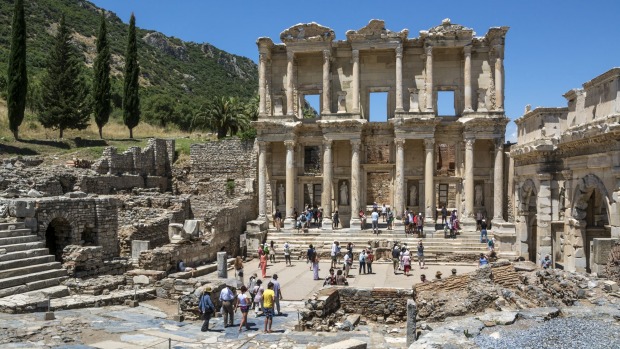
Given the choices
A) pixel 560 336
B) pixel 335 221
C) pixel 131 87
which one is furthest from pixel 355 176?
pixel 560 336

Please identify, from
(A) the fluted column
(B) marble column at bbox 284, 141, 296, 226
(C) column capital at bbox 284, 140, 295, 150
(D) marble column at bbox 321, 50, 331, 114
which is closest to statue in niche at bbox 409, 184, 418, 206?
(A) the fluted column

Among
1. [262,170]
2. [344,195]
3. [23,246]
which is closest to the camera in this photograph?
[23,246]

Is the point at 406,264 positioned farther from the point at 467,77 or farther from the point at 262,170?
the point at 467,77

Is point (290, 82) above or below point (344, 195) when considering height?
above

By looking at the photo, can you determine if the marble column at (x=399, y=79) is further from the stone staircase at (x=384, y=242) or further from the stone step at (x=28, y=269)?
the stone step at (x=28, y=269)

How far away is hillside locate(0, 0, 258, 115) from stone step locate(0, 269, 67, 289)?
1921 inches

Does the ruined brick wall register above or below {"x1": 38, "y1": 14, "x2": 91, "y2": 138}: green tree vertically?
below

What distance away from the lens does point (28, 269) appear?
54.1 feet

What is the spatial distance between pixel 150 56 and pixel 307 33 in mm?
76147

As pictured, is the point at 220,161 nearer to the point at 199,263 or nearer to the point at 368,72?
the point at 368,72

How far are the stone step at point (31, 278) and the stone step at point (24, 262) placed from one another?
1.16ft

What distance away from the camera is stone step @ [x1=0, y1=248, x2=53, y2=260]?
16391 millimetres

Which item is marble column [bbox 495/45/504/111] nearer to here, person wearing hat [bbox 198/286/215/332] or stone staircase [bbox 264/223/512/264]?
stone staircase [bbox 264/223/512/264]

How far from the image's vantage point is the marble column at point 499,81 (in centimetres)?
3309
